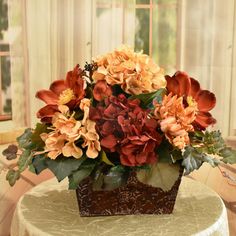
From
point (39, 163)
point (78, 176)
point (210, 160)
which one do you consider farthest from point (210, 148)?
point (39, 163)

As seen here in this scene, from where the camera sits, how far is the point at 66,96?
4.38 ft

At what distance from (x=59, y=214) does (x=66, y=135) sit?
293mm

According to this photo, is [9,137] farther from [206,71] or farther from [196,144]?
[196,144]

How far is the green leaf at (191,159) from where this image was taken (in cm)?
128

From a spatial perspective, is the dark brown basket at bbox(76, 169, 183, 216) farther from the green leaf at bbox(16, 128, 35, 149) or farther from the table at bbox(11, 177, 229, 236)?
the green leaf at bbox(16, 128, 35, 149)

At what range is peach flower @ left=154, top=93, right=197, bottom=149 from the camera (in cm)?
127

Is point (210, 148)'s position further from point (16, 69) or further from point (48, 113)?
point (16, 69)

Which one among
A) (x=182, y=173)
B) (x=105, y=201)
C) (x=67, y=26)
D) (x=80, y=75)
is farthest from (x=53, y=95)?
(x=67, y=26)

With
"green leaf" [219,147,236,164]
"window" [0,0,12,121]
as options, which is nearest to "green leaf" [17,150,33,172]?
"green leaf" [219,147,236,164]

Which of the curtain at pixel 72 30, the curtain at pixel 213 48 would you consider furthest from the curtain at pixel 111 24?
the curtain at pixel 213 48

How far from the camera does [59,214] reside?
142 cm

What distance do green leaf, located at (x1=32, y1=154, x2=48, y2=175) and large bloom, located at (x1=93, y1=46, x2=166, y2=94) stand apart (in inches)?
11.1

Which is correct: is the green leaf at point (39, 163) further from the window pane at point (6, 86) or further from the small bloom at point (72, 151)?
the window pane at point (6, 86)

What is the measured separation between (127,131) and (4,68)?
2850 mm
